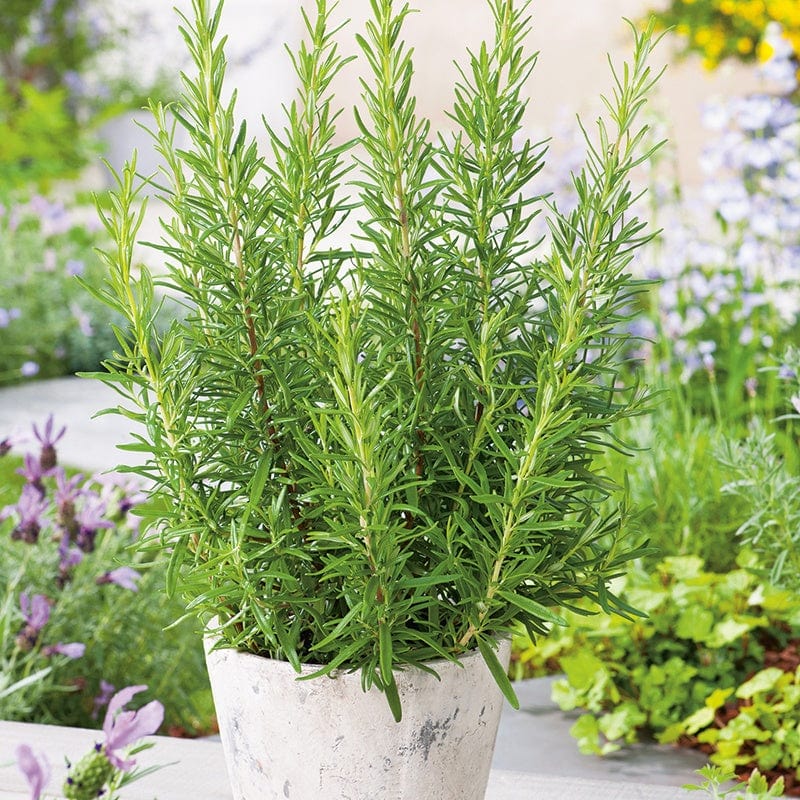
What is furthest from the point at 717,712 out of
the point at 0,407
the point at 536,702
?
the point at 0,407

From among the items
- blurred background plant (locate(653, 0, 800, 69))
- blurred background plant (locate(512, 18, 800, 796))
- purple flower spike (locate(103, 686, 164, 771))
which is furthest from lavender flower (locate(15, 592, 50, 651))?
blurred background plant (locate(653, 0, 800, 69))

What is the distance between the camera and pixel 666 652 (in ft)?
6.09

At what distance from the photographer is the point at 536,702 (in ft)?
6.06

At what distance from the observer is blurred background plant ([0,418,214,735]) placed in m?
1.52

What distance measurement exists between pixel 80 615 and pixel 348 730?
1.17 meters

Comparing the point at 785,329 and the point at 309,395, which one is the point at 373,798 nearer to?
the point at 309,395

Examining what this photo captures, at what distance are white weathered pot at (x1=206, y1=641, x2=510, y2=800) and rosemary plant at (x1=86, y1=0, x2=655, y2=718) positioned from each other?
0.06 feet

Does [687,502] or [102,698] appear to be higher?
[687,502]

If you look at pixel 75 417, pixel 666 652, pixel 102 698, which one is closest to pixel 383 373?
pixel 102 698

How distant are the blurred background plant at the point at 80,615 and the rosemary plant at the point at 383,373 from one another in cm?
83

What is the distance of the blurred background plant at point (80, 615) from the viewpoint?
152cm

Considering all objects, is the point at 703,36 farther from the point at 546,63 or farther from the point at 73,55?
the point at 546,63

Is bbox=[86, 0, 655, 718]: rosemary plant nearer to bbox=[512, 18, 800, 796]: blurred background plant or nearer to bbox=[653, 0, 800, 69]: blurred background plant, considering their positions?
bbox=[512, 18, 800, 796]: blurred background plant

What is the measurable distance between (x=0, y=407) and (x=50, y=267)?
3.50ft
